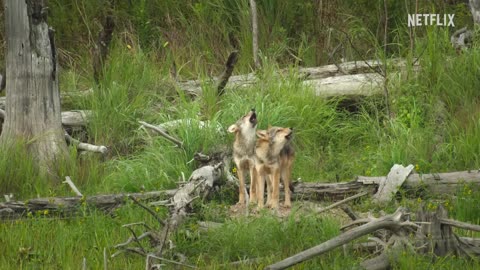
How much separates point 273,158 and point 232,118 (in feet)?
7.69

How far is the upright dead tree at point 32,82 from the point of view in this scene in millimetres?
10547

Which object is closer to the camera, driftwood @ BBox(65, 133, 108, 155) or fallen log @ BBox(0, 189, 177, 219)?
fallen log @ BBox(0, 189, 177, 219)

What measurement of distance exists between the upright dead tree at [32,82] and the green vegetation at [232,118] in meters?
0.27

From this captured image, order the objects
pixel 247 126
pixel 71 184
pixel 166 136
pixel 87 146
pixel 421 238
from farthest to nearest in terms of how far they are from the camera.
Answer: pixel 87 146 < pixel 166 136 < pixel 71 184 < pixel 247 126 < pixel 421 238

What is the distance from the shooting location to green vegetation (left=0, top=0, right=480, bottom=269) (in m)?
7.92

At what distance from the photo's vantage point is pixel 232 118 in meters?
11.1

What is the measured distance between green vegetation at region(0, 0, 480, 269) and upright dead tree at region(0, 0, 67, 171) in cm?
27

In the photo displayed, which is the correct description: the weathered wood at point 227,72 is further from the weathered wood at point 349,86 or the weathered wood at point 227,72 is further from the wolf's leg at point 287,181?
the wolf's leg at point 287,181

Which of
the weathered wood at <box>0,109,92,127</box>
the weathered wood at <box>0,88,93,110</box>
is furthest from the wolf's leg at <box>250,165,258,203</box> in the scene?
the weathered wood at <box>0,88,93,110</box>

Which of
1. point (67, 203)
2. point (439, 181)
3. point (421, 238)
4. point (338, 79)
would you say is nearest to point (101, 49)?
point (338, 79)

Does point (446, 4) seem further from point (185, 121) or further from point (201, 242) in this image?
point (201, 242)

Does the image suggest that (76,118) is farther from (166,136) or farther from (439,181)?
(439,181)

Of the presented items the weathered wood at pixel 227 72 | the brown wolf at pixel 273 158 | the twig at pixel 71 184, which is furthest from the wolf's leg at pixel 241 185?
the weathered wood at pixel 227 72

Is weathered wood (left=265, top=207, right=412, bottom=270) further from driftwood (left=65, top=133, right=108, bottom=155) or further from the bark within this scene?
the bark
